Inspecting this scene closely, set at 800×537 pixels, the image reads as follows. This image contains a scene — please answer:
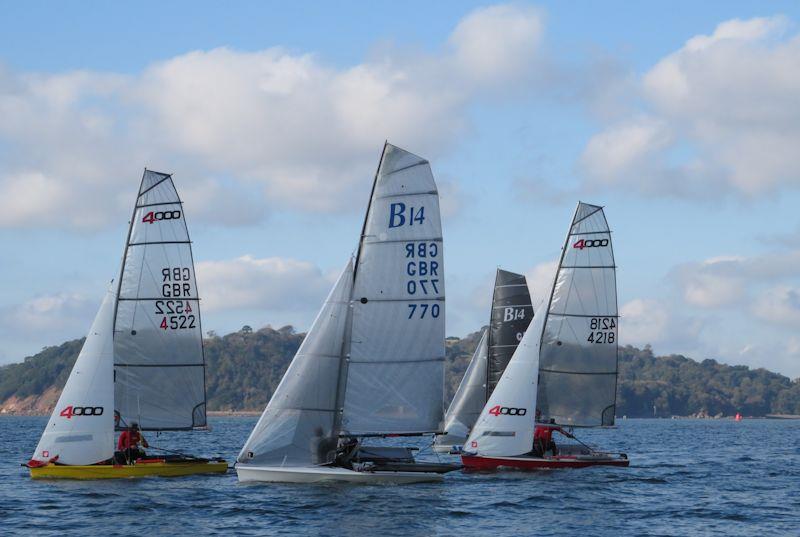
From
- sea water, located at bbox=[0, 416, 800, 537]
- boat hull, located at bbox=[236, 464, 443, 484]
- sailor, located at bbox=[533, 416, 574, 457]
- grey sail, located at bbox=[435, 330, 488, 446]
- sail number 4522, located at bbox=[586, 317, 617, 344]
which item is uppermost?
sail number 4522, located at bbox=[586, 317, 617, 344]

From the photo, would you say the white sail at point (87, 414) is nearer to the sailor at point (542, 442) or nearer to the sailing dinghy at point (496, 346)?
the sailor at point (542, 442)

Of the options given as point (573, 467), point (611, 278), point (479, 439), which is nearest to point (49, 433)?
point (479, 439)

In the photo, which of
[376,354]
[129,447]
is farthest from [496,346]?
[129,447]

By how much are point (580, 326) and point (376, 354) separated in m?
13.4

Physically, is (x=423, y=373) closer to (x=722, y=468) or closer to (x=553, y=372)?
(x=553, y=372)

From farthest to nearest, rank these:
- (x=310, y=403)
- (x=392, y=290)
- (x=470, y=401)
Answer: (x=470, y=401), (x=392, y=290), (x=310, y=403)

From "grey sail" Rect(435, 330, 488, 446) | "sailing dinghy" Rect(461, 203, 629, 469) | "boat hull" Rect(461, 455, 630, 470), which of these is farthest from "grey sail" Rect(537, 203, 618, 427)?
"grey sail" Rect(435, 330, 488, 446)

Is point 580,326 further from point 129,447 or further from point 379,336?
point 129,447

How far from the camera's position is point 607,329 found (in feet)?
151

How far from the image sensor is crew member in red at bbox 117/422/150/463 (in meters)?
37.7

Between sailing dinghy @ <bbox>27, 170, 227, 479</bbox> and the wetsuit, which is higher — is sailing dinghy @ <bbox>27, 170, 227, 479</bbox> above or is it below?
above

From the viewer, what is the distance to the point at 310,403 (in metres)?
34.5

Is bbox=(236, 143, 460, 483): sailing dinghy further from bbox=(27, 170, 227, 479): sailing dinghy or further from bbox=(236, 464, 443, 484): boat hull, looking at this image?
bbox=(27, 170, 227, 479): sailing dinghy

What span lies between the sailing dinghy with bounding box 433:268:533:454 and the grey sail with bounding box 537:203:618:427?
3.94m
